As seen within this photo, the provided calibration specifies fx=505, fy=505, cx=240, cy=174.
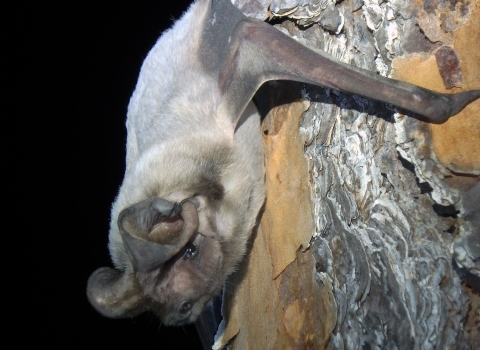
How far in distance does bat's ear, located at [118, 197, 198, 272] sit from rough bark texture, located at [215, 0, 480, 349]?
69 centimetres

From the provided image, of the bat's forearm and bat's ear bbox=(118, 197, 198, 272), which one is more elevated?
the bat's forearm

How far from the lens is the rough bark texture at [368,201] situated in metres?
1.78

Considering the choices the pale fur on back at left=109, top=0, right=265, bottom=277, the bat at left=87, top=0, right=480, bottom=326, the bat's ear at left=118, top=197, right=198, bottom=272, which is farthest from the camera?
the pale fur on back at left=109, top=0, right=265, bottom=277

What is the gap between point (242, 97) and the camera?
203 centimetres

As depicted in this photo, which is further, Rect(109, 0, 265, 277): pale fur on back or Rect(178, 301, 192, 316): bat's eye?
Rect(109, 0, 265, 277): pale fur on back

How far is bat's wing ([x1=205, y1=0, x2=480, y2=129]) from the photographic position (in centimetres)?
177

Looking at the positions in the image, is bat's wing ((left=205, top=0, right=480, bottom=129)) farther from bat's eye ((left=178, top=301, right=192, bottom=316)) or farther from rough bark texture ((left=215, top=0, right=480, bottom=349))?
bat's eye ((left=178, top=301, right=192, bottom=316))

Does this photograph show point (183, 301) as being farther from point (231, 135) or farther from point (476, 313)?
point (476, 313)

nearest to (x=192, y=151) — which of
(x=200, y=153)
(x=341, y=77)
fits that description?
(x=200, y=153)

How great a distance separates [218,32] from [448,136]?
39.9 inches

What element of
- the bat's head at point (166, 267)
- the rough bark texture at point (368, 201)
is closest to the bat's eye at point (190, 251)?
the bat's head at point (166, 267)

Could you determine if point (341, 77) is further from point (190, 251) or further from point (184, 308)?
point (184, 308)

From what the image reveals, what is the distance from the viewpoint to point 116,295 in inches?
70.2

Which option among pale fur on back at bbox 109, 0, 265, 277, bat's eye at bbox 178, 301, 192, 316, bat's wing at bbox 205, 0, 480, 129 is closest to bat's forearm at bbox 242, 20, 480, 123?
bat's wing at bbox 205, 0, 480, 129
